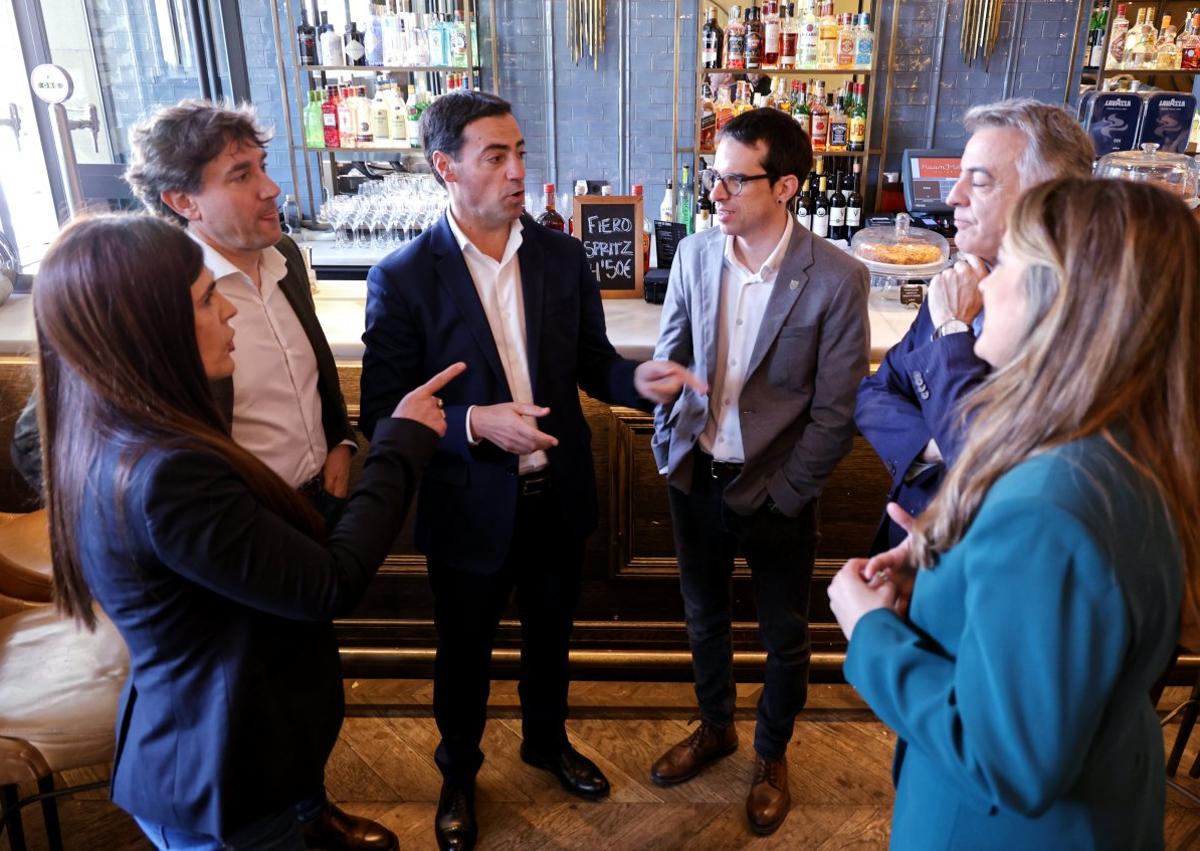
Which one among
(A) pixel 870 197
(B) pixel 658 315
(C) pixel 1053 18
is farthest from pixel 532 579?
(C) pixel 1053 18

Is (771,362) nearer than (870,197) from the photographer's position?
Yes

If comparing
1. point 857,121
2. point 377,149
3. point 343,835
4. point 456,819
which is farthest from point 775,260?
point 857,121

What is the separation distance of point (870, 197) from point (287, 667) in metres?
5.46

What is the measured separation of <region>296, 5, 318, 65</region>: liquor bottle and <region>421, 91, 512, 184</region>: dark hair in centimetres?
373

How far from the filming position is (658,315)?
2820 mm

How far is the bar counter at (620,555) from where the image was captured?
101 inches

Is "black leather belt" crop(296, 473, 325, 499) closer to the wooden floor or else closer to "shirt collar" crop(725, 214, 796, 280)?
the wooden floor

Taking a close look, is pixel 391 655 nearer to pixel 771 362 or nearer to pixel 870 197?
pixel 771 362

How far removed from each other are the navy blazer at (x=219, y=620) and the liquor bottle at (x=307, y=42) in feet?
14.9

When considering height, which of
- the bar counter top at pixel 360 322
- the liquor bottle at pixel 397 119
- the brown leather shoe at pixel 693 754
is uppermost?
the liquor bottle at pixel 397 119

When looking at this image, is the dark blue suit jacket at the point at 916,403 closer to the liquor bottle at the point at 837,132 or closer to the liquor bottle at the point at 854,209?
the liquor bottle at the point at 854,209

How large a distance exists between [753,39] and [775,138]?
3560mm

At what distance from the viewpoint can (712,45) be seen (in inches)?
209

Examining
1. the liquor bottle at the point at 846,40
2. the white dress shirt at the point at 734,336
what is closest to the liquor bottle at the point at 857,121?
the liquor bottle at the point at 846,40
